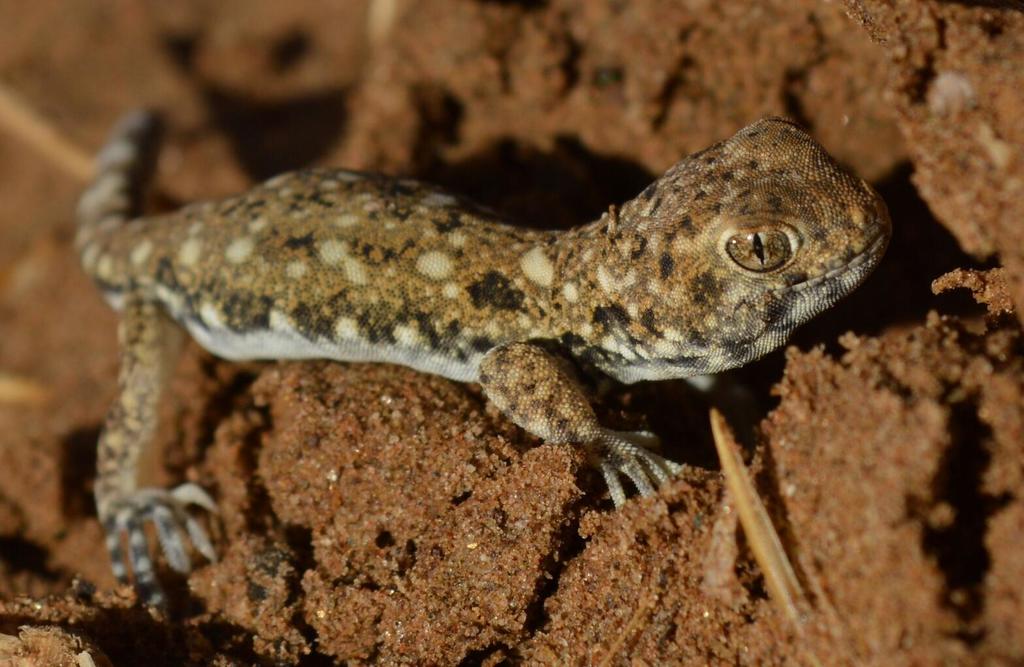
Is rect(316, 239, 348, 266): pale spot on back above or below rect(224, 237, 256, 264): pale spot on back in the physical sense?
below

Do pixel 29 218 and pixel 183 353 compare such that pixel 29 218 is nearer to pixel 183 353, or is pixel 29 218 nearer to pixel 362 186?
pixel 183 353

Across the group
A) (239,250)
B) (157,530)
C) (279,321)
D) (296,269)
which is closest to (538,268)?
(296,269)

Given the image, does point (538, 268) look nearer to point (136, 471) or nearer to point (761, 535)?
point (761, 535)

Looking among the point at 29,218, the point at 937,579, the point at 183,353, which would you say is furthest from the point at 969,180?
the point at 29,218

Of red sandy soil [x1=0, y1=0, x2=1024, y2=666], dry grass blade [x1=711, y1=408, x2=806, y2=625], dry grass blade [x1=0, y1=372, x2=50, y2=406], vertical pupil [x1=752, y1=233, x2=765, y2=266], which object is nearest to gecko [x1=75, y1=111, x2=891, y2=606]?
vertical pupil [x1=752, y1=233, x2=765, y2=266]

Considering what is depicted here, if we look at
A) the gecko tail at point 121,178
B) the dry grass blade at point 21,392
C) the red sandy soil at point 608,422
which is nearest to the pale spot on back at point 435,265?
the red sandy soil at point 608,422

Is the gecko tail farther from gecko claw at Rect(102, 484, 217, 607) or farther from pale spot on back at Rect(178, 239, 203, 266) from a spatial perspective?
gecko claw at Rect(102, 484, 217, 607)
